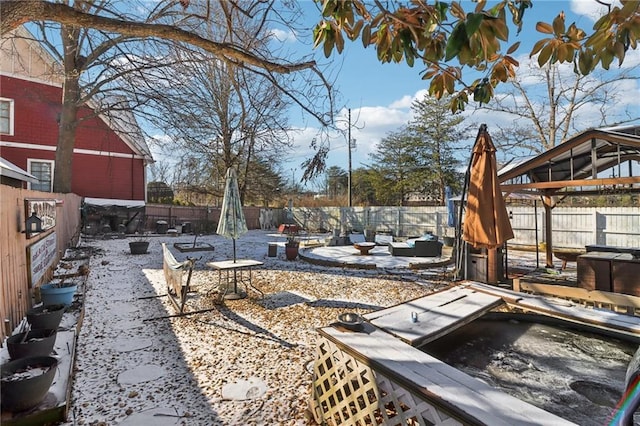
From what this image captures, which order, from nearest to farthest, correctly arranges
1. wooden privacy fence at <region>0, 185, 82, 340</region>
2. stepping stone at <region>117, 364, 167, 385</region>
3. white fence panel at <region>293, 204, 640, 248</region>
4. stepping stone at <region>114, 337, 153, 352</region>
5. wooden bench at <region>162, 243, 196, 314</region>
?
stepping stone at <region>117, 364, 167, 385</region> → wooden privacy fence at <region>0, 185, 82, 340</region> → stepping stone at <region>114, 337, 153, 352</region> → wooden bench at <region>162, 243, 196, 314</region> → white fence panel at <region>293, 204, 640, 248</region>

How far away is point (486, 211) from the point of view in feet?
16.5

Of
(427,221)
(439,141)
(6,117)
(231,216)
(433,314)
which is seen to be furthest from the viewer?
(439,141)

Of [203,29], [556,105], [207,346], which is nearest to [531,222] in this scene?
[556,105]

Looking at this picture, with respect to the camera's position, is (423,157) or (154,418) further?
(423,157)

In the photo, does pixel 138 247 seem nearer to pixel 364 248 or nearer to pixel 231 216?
pixel 231 216

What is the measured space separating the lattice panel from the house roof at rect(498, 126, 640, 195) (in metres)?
6.16

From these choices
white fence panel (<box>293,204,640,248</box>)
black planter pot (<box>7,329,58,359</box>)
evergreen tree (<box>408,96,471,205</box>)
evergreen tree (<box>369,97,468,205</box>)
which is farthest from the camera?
evergreen tree (<box>369,97,468,205</box>)

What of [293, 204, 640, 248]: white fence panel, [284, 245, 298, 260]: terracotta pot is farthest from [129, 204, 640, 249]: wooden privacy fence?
[284, 245, 298, 260]: terracotta pot

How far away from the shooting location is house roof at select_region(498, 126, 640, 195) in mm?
6031

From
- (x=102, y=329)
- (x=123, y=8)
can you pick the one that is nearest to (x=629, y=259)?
(x=102, y=329)

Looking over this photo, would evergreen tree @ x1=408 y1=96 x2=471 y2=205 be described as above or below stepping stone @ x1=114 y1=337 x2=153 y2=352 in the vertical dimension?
above

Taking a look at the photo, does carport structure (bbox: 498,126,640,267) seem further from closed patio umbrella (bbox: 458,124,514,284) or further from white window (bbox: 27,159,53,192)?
white window (bbox: 27,159,53,192)

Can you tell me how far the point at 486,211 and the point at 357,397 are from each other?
3.86 m

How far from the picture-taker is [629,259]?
18.2ft
